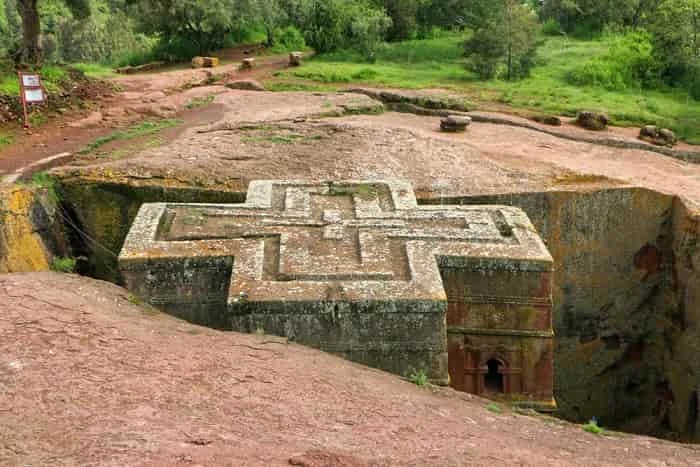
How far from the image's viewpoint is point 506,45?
677 inches

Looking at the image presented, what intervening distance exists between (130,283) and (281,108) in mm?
7459

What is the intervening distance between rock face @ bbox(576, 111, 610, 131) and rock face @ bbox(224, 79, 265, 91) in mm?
6412

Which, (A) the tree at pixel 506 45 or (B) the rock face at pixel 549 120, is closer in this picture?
(B) the rock face at pixel 549 120

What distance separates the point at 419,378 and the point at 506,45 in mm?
12895

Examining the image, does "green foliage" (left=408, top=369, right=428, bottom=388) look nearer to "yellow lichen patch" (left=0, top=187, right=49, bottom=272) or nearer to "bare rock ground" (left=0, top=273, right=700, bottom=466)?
"bare rock ground" (left=0, top=273, right=700, bottom=466)

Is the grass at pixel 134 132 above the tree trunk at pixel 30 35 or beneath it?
beneath

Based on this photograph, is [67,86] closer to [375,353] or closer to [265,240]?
[265,240]

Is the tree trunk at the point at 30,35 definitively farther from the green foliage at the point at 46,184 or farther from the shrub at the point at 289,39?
the shrub at the point at 289,39

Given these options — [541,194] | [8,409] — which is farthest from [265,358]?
[541,194]

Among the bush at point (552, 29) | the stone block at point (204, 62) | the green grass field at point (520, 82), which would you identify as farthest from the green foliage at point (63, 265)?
the bush at point (552, 29)

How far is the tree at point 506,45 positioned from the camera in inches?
680

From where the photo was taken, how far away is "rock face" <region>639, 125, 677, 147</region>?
517 inches

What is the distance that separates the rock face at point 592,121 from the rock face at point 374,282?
21.8ft

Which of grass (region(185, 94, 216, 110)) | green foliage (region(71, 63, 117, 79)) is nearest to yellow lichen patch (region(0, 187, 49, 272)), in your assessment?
grass (region(185, 94, 216, 110))
